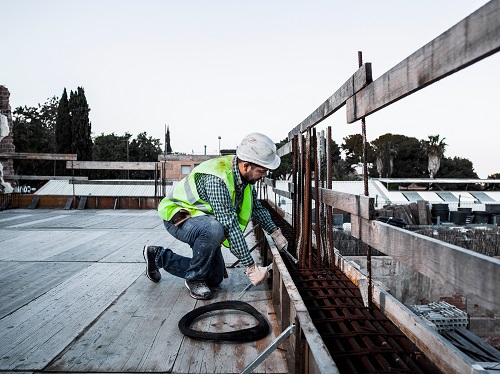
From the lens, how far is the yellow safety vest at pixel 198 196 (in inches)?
124

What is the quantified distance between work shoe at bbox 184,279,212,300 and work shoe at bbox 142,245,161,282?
0.47m

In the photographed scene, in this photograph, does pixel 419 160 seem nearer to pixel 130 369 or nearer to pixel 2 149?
pixel 2 149

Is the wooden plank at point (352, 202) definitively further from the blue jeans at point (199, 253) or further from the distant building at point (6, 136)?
the distant building at point (6, 136)

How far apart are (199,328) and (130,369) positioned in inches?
25.3

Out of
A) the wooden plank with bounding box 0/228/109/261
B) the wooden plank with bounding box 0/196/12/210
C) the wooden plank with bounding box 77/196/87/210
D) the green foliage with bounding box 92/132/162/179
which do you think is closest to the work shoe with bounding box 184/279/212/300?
the wooden plank with bounding box 0/228/109/261

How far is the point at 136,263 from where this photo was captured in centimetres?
456

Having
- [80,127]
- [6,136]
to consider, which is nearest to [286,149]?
[6,136]

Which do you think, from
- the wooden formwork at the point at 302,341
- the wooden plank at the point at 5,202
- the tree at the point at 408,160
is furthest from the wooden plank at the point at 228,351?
the tree at the point at 408,160

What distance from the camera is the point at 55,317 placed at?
2.82m

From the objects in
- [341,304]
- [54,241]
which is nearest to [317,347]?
[341,304]

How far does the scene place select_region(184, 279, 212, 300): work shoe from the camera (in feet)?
10.6

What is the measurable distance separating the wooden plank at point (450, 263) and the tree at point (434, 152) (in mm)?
57486

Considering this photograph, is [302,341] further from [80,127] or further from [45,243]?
[80,127]

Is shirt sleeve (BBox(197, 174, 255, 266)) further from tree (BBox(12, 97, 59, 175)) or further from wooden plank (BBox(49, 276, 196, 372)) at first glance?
tree (BBox(12, 97, 59, 175))
